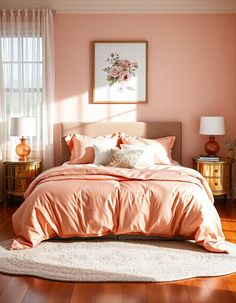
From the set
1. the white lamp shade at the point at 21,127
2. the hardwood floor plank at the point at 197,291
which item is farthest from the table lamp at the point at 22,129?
the hardwood floor plank at the point at 197,291

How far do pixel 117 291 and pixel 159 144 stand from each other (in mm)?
3225

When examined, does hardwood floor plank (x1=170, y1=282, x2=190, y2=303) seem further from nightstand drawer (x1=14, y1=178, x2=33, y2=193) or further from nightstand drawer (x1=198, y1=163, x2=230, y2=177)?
nightstand drawer (x1=14, y1=178, x2=33, y2=193)

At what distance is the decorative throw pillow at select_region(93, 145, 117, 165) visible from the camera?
5.82m

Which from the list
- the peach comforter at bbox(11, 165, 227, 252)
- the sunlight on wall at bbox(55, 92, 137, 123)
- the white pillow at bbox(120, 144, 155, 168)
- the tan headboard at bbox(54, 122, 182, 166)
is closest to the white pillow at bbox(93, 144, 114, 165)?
the white pillow at bbox(120, 144, 155, 168)

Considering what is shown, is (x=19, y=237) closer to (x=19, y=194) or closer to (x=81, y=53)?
(x=19, y=194)

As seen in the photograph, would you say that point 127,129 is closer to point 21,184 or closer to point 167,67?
point 167,67

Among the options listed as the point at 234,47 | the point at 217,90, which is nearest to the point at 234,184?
the point at 217,90

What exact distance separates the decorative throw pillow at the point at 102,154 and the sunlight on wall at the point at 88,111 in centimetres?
77


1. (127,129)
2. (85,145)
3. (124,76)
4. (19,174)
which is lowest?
(19,174)

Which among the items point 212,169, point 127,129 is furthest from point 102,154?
point 212,169

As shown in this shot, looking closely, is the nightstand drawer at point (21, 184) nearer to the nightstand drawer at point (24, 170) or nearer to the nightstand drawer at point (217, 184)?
the nightstand drawer at point (24, 170)

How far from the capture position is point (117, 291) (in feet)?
10.6

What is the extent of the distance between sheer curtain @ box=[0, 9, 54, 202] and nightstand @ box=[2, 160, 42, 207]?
0.39 m

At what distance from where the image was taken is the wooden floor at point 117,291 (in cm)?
307
